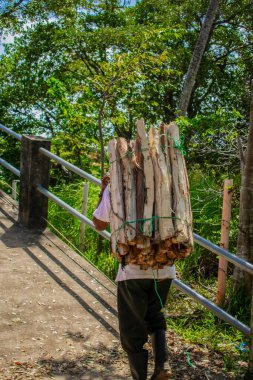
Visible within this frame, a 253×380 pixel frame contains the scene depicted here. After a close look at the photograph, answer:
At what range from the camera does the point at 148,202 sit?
3336 mm

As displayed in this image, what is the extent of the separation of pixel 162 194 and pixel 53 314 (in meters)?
1.97

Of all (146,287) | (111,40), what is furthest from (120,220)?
(111,40)

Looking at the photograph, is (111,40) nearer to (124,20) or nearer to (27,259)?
(124,20)

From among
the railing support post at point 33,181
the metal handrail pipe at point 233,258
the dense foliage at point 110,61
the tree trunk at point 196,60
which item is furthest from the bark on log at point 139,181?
the tree trunk at point 196,60

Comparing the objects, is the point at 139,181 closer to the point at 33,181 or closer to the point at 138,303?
the point at 138,303

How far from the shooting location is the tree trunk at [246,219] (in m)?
5.30

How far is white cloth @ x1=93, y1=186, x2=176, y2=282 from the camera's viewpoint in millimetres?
3531

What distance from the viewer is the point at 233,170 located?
923 cm

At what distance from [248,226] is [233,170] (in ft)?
12.6

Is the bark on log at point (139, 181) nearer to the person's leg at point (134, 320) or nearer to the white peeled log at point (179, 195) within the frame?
the white peeled log at point (179, 195)

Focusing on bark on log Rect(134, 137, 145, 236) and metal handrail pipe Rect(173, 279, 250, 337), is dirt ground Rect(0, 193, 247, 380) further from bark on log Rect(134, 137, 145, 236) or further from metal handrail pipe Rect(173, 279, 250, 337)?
bark on log Rect(134, 137, 145, 236)

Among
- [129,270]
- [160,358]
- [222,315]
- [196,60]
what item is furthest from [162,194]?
[196,60]

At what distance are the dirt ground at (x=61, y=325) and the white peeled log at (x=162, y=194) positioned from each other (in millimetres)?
1386

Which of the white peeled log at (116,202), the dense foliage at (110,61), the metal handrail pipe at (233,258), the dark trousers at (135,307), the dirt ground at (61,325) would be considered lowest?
the dirt ground at (61,325)
